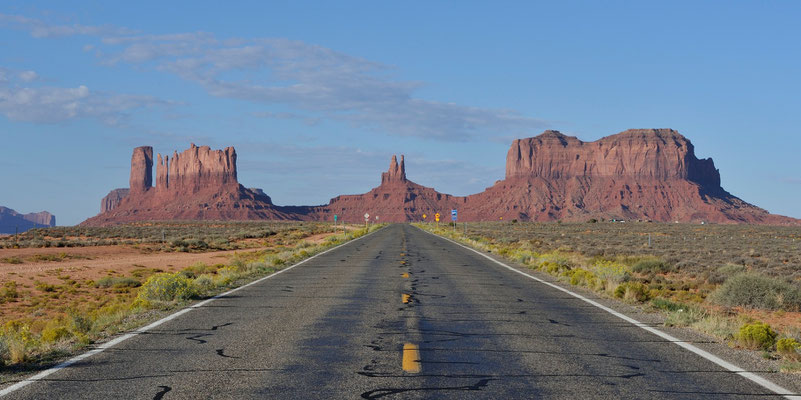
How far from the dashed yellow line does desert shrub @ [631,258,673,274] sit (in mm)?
16516

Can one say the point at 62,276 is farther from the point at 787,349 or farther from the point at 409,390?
the point at 787,349

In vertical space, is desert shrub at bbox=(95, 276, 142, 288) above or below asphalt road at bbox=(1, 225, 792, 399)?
below

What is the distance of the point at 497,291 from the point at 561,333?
5.43 meters

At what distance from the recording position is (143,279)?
26.2 meters

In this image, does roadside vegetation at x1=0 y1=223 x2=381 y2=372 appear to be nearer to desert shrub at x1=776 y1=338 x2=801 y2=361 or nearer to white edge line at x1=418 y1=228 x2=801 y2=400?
white edge line at x1=418 y1=228 x2=801 y2=400

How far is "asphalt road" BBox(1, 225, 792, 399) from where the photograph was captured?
18.7 feet

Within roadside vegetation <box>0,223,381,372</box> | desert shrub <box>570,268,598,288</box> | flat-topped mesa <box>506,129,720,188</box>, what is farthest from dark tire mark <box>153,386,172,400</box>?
flat-topped mesa <box>506,129,720,188</box>

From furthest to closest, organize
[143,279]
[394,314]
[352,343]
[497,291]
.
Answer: [143,279] → [497,291] → [394,314] → [352,343]

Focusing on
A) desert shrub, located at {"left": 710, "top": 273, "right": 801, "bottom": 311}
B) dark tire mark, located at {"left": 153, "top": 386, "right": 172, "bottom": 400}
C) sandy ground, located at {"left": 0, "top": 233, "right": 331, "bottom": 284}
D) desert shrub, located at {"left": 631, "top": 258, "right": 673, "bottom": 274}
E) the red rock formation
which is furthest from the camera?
the red rock formation

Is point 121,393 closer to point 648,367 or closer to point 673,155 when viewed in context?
point 648,367

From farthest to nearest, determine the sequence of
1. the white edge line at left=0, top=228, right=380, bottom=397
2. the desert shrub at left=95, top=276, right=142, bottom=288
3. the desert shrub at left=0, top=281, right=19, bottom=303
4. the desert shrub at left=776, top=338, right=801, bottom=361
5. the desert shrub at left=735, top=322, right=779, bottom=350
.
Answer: the desert shrub at left=95, top=276, right=142, bottom=288, the desert shrub at left=0, top=281, right=19, bottom=303, the desert shrub at left=735, top=322, right=779, bottom=350, the desert shrub at left=776, top=338, right=801, bottom=361, the white edge line at left=0, top=228, right=380, bottom=397

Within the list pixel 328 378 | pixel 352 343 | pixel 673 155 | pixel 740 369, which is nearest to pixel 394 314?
pixel 352 343

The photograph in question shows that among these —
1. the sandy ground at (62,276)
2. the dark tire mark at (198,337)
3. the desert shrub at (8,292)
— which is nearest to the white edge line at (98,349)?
the dark tire mark at (198,337)

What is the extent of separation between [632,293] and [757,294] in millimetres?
3466
